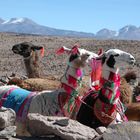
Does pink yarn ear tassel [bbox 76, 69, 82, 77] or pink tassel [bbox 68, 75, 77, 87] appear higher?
pink yarn ear tassel [bbox 76, 69, 82, 77]

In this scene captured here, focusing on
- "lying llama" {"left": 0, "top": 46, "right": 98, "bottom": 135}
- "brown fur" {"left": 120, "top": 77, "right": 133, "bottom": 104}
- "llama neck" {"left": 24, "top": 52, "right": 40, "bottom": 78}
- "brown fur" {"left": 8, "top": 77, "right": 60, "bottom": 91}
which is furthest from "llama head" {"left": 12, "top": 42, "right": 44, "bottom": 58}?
"lying llama" {"left": 0, "top": 46, "right": 98, "bottom": 135}

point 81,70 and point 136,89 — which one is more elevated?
point 81,70

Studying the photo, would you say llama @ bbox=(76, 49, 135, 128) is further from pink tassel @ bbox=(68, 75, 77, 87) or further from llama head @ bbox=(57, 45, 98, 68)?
pink tassel @ bbox=(68, 75, 77, 87)

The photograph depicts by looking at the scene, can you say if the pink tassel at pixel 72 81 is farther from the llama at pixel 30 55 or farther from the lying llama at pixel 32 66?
the llama at pixel 30 55

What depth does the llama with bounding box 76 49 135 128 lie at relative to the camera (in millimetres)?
8273

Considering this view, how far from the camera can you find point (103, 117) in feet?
27.0

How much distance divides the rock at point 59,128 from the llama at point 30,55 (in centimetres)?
531

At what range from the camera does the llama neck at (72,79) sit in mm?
8742

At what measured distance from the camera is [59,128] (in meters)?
6.81

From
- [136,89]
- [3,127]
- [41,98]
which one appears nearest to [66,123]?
[3,127]

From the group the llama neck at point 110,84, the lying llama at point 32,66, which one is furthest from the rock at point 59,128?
the lying llama at point 32,66

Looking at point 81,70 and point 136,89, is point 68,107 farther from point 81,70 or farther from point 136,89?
point 136,89

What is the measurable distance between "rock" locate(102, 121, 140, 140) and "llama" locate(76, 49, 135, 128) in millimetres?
1659

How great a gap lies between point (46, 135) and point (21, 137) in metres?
0.32
